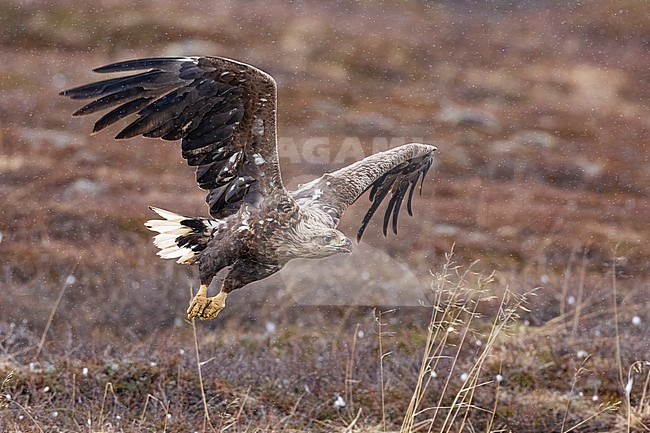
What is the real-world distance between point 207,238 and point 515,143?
1279cm

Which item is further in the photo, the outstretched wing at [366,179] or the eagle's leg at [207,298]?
the outstretched wing at [366,179]

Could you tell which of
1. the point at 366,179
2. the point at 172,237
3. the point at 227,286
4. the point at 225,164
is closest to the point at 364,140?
the point at 366,179

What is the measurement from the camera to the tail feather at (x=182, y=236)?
5.43 meters

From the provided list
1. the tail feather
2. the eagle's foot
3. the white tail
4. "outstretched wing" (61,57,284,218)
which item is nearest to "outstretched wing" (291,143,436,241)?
"outstretched wing" (61,57,284,218)

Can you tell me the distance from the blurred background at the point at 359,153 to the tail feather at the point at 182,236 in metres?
1.42

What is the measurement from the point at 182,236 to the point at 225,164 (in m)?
0.54

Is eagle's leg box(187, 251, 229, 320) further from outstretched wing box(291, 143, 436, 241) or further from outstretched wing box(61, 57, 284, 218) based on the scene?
outstretched wing box(291, 143, 436, 241)

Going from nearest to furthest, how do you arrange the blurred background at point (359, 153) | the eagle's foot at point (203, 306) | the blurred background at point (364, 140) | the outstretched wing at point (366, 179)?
the eagle's foot at point (203, 306), the outstretched wing at point (366, 179), the blurred background at point (359, 153), the blurred background at point (364, 140)

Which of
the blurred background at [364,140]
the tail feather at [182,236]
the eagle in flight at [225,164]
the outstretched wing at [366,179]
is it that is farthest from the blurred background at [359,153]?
the tail feather at [182,236]

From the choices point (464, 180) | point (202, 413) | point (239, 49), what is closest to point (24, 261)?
point (202, 413)

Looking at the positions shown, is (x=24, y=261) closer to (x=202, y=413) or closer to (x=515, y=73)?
(x=202, y=413)

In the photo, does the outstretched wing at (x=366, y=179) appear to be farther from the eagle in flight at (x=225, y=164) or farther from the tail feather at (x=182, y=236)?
the tail feather at (x=182, y=236)

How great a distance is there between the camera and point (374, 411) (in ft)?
25.6

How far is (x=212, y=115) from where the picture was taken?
5.13 meters
